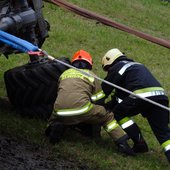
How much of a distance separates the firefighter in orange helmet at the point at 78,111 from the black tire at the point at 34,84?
37 cm

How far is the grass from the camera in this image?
660 cm

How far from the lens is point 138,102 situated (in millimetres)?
6672

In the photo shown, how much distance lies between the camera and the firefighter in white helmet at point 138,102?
262 inches

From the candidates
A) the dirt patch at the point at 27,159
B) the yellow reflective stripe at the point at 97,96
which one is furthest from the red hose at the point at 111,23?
the dirt patch at the point at 27,159

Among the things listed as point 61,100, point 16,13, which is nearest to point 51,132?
point 61,100

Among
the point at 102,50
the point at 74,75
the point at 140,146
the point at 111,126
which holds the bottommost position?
the point at 102,50

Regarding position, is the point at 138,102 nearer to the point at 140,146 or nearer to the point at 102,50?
the point at 140,146

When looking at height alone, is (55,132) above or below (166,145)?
above

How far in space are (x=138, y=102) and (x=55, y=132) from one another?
110cm

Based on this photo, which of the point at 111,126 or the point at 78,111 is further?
the point at 111,126

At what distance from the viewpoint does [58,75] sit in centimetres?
741

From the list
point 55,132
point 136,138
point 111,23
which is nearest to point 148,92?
point 136,138

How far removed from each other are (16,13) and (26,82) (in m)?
1.16

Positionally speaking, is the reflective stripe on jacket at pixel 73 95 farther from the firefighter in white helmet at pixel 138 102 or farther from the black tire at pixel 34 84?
the black tire at pixel 34 84
